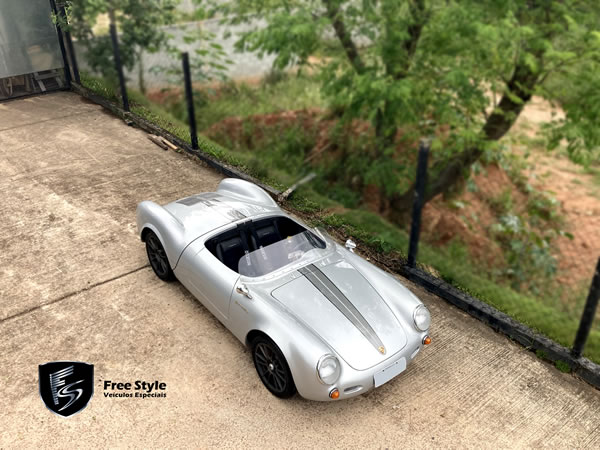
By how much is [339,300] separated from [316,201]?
134 inches

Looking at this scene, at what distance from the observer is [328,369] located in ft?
11.5

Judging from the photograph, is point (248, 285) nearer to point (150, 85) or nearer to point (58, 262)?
point (58, 262)

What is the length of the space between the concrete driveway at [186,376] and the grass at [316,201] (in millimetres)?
845

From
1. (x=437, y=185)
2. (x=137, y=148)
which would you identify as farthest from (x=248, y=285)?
(x=437, y=185)

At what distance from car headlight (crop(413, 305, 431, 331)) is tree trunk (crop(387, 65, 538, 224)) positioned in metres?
4.67

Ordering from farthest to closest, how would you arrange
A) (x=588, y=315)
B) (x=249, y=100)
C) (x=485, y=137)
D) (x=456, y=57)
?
(x=249, y=100) → (x=485, y=137) → (x=456, y=57) → (x=588, y=315)

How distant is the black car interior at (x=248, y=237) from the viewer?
435 centimetres

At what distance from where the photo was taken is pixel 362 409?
3.88 meters

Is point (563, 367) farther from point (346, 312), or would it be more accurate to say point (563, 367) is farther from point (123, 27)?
point (123, 27)

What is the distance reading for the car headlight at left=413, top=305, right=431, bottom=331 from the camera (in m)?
4.02

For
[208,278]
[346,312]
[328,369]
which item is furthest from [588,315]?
[208,278]

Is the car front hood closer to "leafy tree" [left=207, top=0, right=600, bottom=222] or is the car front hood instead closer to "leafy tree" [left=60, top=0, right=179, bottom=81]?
"leafy tree" [left=207, top=0, right=600, bottom=222]

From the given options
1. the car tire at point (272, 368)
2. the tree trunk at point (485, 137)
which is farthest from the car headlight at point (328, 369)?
the tree trunk at point (485, 137)

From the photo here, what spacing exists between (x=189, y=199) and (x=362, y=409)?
2.69 metres
